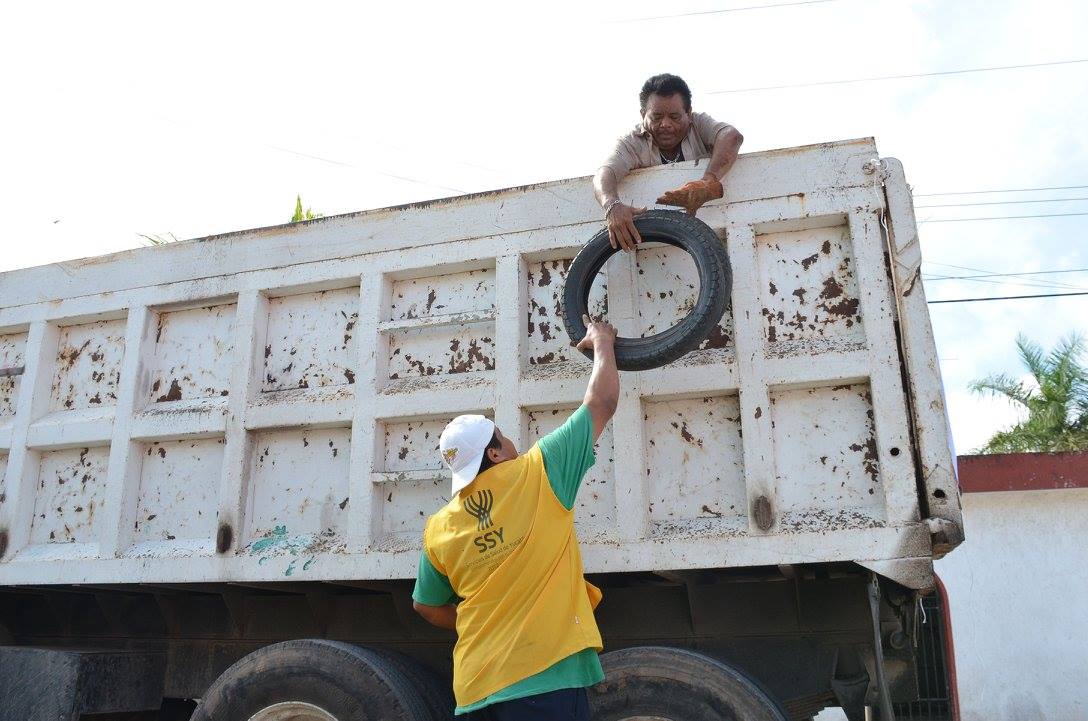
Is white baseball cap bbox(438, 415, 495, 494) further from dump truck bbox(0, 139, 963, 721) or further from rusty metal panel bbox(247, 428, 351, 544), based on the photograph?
rusty metal panel bbox(247, 428, 351, 544)

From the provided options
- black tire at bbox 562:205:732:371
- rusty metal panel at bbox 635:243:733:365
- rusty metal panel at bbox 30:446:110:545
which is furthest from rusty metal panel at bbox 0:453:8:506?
rusty metal panel at bbox 635:243:733:365

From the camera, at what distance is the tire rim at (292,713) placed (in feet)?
10.1

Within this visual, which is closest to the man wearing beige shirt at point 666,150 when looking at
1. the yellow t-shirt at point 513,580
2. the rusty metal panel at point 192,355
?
the yellow t-shirt at point 513,580

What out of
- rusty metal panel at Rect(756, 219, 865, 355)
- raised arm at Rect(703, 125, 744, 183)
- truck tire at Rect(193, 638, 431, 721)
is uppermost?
raised arm at Rect(703, 125, 744, 183)

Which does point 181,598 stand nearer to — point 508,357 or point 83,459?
point 83,459

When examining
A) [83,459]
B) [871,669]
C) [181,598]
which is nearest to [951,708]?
[871,669]

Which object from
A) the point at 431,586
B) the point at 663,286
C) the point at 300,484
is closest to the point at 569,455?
the point at 431,586

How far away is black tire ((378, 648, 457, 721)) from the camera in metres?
3.12

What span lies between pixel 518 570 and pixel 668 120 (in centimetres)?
191

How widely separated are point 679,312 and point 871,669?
4.59 feet

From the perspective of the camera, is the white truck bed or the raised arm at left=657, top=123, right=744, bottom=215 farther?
the raised arm at left=657, top=123, right=744, bottom=215

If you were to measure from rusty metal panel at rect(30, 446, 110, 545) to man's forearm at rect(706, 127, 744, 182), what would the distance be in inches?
112

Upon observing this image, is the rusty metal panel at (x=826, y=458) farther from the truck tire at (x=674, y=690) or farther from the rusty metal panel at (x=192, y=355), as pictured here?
the rusty metal panel at (x=192, y=355)

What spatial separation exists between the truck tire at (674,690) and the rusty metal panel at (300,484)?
1259mm
